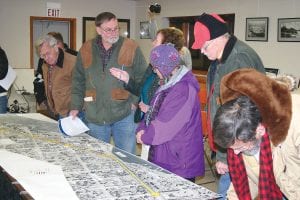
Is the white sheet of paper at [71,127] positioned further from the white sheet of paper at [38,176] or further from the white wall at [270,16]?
the white wall at [270,16]

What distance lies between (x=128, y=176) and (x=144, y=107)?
3.09ft

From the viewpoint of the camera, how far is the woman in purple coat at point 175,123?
2289 mm

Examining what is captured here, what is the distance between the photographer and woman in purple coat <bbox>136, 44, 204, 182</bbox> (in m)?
2.29

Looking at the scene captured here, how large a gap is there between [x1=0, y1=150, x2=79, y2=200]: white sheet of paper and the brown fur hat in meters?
0.81

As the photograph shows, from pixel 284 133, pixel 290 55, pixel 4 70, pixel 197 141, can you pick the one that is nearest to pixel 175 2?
pixel 290 55

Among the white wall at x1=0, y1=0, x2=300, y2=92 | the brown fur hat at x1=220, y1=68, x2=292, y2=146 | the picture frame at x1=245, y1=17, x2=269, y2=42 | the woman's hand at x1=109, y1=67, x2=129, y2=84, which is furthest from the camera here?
the picture frame at x1=245, y1=17, x2=269, y2=42

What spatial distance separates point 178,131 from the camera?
2.30 meters

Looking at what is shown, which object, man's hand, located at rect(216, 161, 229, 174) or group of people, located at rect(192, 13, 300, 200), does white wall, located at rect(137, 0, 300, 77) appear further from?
group of people, located at rect(192, 13, 300, 200)

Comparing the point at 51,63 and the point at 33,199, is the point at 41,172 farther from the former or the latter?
the point at 51,63

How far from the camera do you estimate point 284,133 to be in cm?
160

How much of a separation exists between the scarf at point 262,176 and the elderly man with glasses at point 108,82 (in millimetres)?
1376

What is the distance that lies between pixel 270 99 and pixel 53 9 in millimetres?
7441

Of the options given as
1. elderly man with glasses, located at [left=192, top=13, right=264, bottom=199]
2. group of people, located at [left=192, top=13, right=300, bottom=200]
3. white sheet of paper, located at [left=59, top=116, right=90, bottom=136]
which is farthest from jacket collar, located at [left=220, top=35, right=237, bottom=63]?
white sheet of paper, located at [left=59, top=116, right=90, bottom=136]

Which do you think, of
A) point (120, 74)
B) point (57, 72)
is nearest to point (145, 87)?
point (120, 74)
